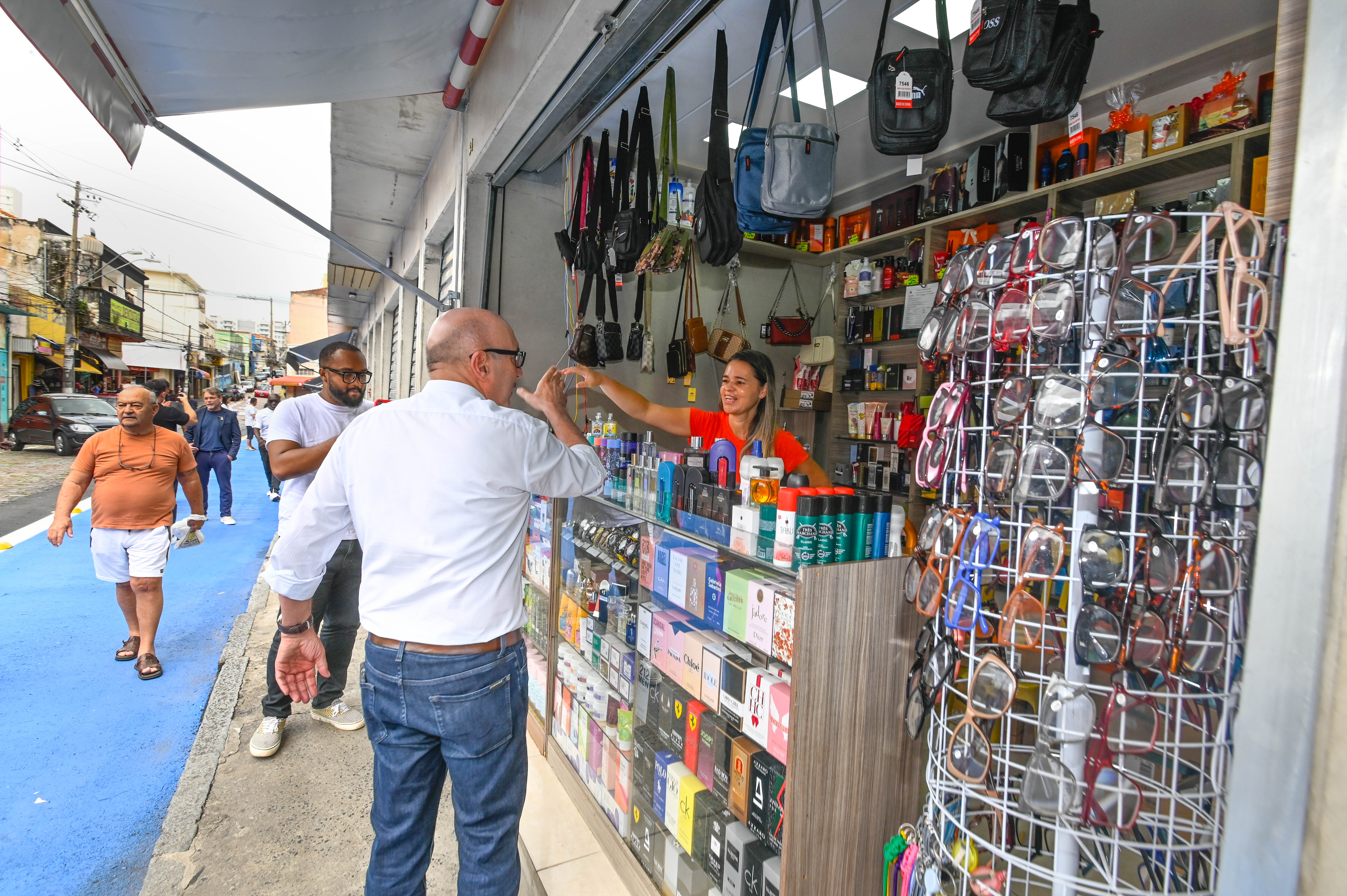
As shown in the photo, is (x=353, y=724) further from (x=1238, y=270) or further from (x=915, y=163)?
(x=1238, y=270)

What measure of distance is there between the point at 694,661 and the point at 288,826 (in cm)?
189

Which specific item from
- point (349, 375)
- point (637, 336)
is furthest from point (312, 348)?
point (349, 375)

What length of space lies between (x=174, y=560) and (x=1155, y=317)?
25.9 feet

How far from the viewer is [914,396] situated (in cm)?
511

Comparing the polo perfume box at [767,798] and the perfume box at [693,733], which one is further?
the perfume box at [693,733]

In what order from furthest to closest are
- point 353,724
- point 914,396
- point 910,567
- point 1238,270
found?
1. point 914,396
2. point 353,724
3. point 910,567
4. point 1238,270

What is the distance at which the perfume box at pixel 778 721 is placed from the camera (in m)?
1.57

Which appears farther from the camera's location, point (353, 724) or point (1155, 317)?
point (353, 724)

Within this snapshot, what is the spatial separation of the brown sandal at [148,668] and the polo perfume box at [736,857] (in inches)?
147

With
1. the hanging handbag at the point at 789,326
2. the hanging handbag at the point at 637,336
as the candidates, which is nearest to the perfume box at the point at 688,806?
the hanging handbag at the point at 637,336

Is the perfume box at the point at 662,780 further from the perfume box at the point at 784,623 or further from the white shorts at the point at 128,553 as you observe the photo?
the white shorts at the point at 128,553

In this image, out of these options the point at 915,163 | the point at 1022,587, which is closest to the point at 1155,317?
the point at 1022,587

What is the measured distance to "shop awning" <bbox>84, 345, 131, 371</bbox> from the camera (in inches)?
1184

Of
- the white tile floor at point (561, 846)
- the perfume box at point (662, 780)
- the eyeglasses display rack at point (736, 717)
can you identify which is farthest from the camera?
the white tile floor at point (561, 846)
